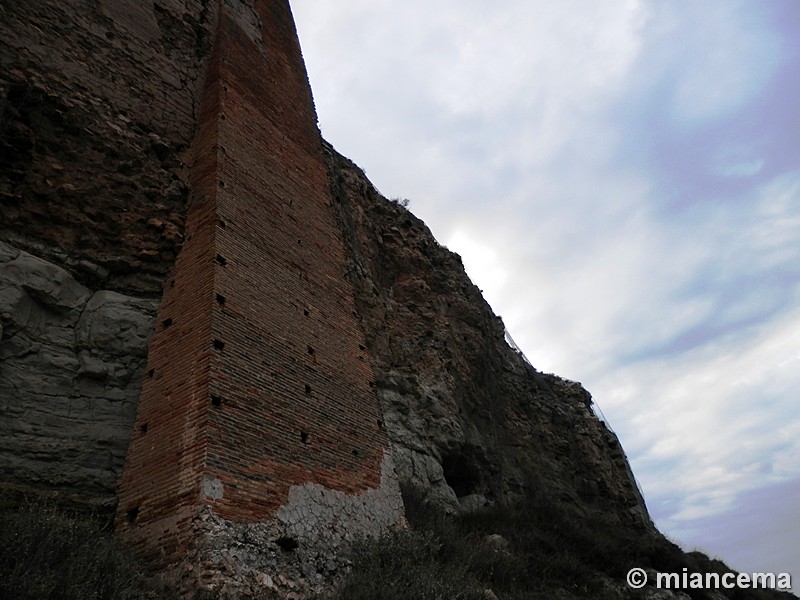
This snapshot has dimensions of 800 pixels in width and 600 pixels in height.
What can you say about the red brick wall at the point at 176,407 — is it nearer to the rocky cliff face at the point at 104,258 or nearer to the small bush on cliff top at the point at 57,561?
the rocky cliff face at the point at 104,258

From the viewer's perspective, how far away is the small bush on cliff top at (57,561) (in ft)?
15.1

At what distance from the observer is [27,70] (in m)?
8.16

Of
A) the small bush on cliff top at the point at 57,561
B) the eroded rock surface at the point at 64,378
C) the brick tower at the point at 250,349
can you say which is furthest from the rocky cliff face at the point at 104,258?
the small bush on cliff top at the point at 57,561

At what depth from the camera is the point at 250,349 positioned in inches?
309

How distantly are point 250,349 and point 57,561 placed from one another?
3211 millimetres

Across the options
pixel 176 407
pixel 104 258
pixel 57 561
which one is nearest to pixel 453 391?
pixel 176 407

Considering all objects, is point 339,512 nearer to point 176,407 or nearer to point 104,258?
point 176,407

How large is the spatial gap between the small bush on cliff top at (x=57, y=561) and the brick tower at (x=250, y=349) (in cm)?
58

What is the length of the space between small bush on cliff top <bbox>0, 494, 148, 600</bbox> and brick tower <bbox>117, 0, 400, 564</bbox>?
579 millimetres

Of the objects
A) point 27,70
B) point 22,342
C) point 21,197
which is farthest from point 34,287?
point 27,70

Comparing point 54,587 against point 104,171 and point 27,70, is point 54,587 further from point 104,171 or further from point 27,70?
point 27,70

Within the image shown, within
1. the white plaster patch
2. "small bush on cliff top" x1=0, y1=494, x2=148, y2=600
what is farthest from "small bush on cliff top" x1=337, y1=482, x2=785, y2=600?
"small bush on cliff top" x1=0, y1=494, x2=148, y2=600

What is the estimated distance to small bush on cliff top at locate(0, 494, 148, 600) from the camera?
4.61m

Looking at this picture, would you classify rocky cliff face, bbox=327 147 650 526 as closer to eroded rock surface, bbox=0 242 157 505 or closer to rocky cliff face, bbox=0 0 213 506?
rocky cliff face, bbox=0 0 213 506
